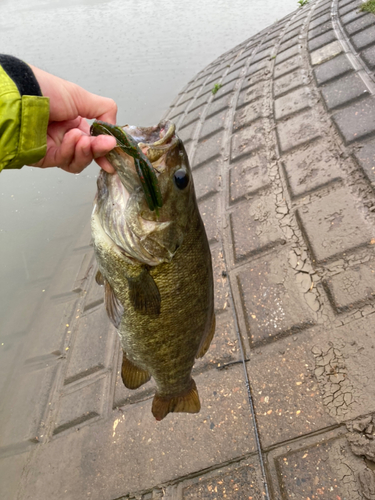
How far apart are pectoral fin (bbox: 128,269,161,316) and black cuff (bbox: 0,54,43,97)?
A: 3.50 feet

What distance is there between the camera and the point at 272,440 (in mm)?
2689

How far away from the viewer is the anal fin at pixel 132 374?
7.61 feet

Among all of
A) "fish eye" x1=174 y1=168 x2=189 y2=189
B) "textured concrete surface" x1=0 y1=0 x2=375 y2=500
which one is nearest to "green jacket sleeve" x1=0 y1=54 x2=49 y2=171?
"fish eye" x1=174 y1=168 x2=189 y2=189

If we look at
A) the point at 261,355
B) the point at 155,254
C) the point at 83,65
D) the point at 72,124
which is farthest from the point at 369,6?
the point at 83,65

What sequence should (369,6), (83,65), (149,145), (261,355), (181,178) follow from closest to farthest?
(149,145)
(181,178)
(261,355)
(369,6)
(83,65)

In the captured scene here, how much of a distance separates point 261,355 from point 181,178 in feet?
6.85

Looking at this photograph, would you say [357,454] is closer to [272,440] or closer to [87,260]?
[272,440]

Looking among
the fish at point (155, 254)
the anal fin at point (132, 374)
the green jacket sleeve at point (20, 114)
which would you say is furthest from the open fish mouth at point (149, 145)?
the anal fin at point (132, 374)

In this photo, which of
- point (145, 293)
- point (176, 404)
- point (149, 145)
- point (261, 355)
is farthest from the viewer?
point (261, 355)

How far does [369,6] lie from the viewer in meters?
6.91

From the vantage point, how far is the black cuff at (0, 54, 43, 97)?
166 centimetres

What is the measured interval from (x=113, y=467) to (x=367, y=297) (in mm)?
2713

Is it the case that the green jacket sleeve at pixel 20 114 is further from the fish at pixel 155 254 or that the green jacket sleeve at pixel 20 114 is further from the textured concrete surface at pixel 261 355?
the textured concrete surface at pixel 261 355

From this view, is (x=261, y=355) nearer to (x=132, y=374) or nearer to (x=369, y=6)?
(x=132, y=374)
